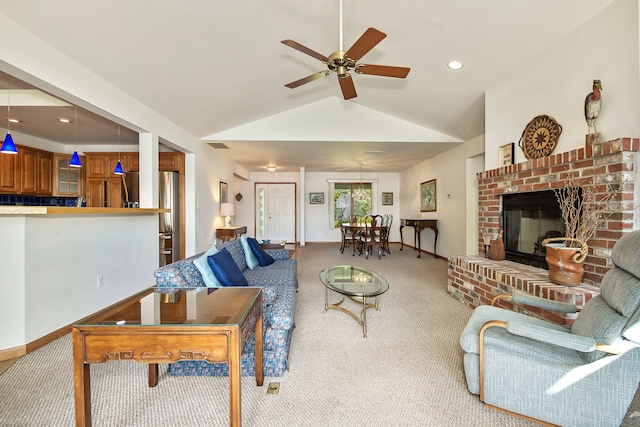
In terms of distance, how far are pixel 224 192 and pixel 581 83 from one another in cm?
576

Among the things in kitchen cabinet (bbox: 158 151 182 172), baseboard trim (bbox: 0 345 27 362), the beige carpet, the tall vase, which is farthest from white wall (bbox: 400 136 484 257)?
baseboard trim (bbox: 0 345 27 362)

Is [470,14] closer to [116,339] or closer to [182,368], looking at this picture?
[116,339]

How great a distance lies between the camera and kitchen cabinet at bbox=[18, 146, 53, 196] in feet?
14.3

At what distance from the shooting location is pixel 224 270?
83.7 inches

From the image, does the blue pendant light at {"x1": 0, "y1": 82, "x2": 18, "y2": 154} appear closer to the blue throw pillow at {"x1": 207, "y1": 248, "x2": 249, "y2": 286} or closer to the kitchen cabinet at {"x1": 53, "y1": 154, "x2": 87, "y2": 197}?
the kitchen cabinet at {"x1": 53, "y1": 154, "x2": 87, "y2": 197}

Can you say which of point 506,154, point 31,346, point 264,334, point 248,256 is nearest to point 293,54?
point 248,256

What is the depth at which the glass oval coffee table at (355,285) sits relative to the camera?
2.45 metres

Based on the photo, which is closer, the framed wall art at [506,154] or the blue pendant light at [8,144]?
the blue pendant light at [8,144]

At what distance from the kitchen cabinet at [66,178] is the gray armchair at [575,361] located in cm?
623

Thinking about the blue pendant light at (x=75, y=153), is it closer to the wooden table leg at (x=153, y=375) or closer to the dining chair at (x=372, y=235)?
the wooden table leg at (x=153, y=375)

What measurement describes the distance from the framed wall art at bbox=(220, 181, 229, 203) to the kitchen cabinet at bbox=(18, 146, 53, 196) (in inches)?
108

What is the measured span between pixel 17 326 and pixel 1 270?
0.44 meters

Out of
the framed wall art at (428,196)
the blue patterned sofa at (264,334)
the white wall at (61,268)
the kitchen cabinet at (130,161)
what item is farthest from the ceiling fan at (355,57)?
the framed wall art at (428,196)

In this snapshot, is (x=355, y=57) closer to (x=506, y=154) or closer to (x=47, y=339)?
(x=506, y=154)
